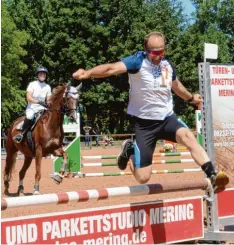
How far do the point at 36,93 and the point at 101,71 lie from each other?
8.26 metres

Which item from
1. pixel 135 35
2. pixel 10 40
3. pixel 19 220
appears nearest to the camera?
pixel 19 220

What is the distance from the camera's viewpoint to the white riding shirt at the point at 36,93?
1451 cm

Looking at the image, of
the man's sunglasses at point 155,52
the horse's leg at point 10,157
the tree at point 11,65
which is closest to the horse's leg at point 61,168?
the horse's leg at point 10,157

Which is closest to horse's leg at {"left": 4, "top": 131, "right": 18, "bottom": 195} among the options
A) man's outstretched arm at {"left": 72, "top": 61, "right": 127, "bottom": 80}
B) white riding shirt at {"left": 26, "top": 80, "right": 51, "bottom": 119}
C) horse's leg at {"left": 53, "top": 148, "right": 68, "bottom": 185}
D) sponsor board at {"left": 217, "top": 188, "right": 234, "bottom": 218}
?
white riding shirt at {"left": 26, "top": 80, "right": 51, "bottom": 119}

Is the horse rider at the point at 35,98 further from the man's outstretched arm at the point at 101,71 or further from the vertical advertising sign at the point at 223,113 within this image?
the man's outstretched arm at the point at 101,71

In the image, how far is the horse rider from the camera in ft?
47.0

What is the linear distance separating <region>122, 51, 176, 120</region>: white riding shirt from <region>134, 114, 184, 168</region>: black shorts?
6 centimetres

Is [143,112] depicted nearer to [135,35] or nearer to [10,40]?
[10,40]

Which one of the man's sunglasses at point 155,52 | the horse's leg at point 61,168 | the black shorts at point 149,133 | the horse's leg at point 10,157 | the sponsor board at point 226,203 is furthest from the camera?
the horse's leg at point 10,157

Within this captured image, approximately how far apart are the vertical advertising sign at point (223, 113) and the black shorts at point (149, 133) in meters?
1.89

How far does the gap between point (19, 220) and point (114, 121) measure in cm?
5094

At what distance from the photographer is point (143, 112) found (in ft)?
23.8

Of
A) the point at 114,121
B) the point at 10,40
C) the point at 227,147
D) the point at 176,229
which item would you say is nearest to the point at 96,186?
the point at 227,147

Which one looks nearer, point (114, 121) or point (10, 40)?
point (10, 40)
